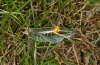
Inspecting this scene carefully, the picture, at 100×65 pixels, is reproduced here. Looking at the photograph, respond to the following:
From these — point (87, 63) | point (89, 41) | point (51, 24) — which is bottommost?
point (87, 63)

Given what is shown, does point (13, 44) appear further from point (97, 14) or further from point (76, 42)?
point (97, 14)

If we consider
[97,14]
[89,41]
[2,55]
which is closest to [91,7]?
[97,14]

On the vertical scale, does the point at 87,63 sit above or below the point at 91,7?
below

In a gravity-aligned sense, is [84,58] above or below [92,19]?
below

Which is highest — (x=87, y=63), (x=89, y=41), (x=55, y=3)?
(x=55, y=3)

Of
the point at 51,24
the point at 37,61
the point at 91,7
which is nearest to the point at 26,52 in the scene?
the point at 37,61

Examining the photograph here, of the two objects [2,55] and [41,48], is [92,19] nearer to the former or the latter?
[41,48]
